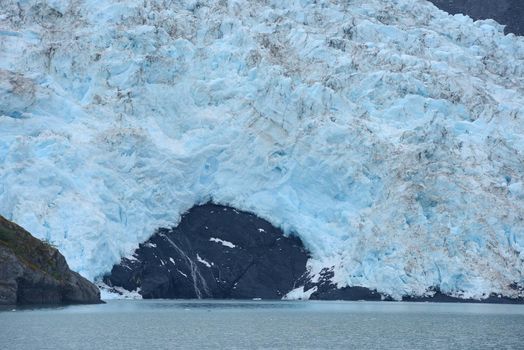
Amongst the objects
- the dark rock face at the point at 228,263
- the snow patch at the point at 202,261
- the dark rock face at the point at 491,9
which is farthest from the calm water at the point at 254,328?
the dark rock face at the point at 491,9

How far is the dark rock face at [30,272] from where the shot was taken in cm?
3344

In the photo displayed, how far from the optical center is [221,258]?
4800cm

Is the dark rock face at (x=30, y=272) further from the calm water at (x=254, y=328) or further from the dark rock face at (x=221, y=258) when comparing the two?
the dark rock face at (x=221, y=258)

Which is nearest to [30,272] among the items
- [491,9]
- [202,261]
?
[202,261]

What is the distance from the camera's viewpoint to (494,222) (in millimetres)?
47062

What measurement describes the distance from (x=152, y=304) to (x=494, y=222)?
19.3 metres

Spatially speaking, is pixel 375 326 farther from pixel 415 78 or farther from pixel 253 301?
pixel 415 78

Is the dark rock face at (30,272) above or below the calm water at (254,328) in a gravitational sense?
above

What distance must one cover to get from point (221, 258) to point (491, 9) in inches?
1777

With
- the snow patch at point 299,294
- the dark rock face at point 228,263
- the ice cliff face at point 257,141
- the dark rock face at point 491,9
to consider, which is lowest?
the snow patch at point 299,294

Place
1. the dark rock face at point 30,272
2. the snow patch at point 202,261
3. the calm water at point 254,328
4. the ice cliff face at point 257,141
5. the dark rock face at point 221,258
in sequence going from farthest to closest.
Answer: the snow patch at point 202,261 < the dark rock face at point 221,258 < the ice cliff face at point 257,141 < the dark rock face at point 30,272 < the calm water at point 254,328

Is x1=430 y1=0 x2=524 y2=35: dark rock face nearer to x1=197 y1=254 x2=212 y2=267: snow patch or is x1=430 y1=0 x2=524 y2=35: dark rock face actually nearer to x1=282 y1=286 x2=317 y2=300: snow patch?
x1=282 y1=286 x2=317 y2=300: snow patch

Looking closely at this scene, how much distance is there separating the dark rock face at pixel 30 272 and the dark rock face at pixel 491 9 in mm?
53458

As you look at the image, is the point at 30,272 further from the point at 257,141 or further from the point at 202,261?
the point at 257,141
